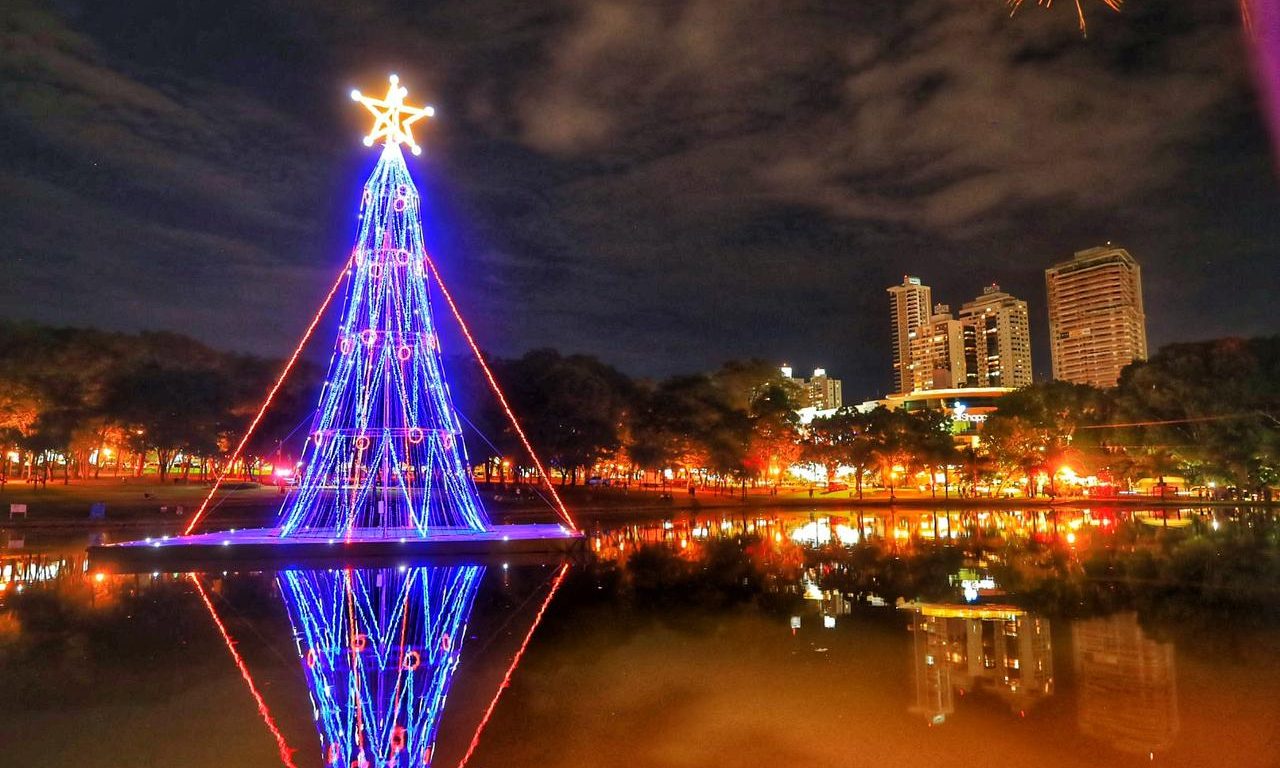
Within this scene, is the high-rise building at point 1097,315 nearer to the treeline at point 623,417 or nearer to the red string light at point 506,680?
the treeline at point 623,417

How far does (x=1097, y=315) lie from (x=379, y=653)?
7520 inches

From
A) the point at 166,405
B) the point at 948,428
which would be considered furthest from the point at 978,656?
the point at 948,428

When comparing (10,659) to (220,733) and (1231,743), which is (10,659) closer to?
(220,733)

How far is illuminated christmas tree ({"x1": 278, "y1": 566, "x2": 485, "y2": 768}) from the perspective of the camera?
23.8 feet

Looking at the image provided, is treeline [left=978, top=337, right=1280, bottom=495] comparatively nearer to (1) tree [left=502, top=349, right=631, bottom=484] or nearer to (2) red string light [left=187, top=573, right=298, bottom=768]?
(1) tree [left=502, top=349, right=631, bottom=484]

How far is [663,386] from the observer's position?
174 ft

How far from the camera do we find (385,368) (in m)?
21.9

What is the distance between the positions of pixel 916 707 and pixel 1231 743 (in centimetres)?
271

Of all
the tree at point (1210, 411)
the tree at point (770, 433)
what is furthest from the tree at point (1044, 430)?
the tree at point (770, 433)

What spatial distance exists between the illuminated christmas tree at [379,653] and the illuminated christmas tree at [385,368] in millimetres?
4406

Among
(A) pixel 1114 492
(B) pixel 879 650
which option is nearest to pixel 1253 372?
(A) pixel 1114 492

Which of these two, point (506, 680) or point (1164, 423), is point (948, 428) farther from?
point (506, 680)

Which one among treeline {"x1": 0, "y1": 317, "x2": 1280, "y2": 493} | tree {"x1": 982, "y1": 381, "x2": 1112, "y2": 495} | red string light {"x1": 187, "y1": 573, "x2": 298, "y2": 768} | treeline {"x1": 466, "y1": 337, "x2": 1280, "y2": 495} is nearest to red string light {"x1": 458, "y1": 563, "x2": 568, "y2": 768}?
red string light {"x1": 187, "y1": 573, "x2": 298, "y2": 768}

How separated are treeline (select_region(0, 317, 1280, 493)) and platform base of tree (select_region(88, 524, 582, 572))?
50.7ft
